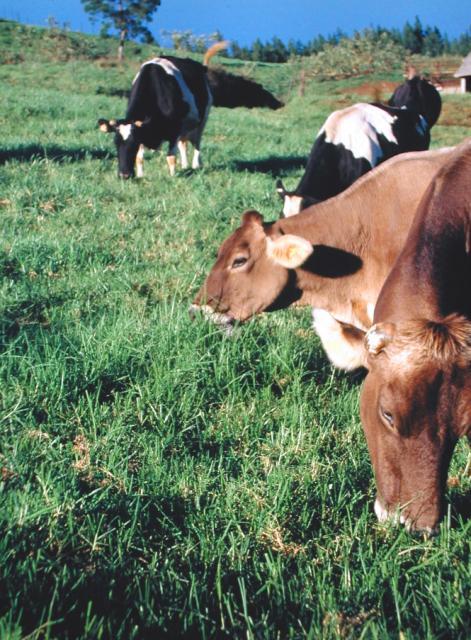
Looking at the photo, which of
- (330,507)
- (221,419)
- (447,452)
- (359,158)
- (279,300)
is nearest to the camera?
(447,452)

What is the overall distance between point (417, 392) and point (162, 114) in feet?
31.9

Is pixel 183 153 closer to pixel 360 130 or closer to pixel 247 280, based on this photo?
pixel 360 130

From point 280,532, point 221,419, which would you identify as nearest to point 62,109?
point 221,419

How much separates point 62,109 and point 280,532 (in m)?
13.6

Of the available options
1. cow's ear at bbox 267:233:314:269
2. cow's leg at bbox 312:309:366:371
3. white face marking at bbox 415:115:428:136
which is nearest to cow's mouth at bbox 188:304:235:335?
cow's ear at bbox 267:233:314:269

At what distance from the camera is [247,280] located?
4184 millimetres

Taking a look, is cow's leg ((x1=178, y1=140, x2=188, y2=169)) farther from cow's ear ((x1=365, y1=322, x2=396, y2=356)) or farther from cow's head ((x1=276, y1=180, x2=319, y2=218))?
cow's ear ((x1=365, y1=322, x2=396, y2=356))

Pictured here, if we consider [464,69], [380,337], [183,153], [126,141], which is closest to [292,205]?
[380,337]

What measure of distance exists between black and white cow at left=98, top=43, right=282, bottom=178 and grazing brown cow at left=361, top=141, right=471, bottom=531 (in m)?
7.46

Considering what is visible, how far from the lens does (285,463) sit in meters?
2.66

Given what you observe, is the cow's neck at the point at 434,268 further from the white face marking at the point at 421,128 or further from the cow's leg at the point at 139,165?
the cow's leg at the point at 139,165

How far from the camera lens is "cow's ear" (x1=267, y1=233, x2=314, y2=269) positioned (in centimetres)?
390

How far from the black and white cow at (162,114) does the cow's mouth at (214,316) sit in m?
5.74

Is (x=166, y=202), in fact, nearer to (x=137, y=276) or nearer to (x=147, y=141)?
(x=137, y=276)
